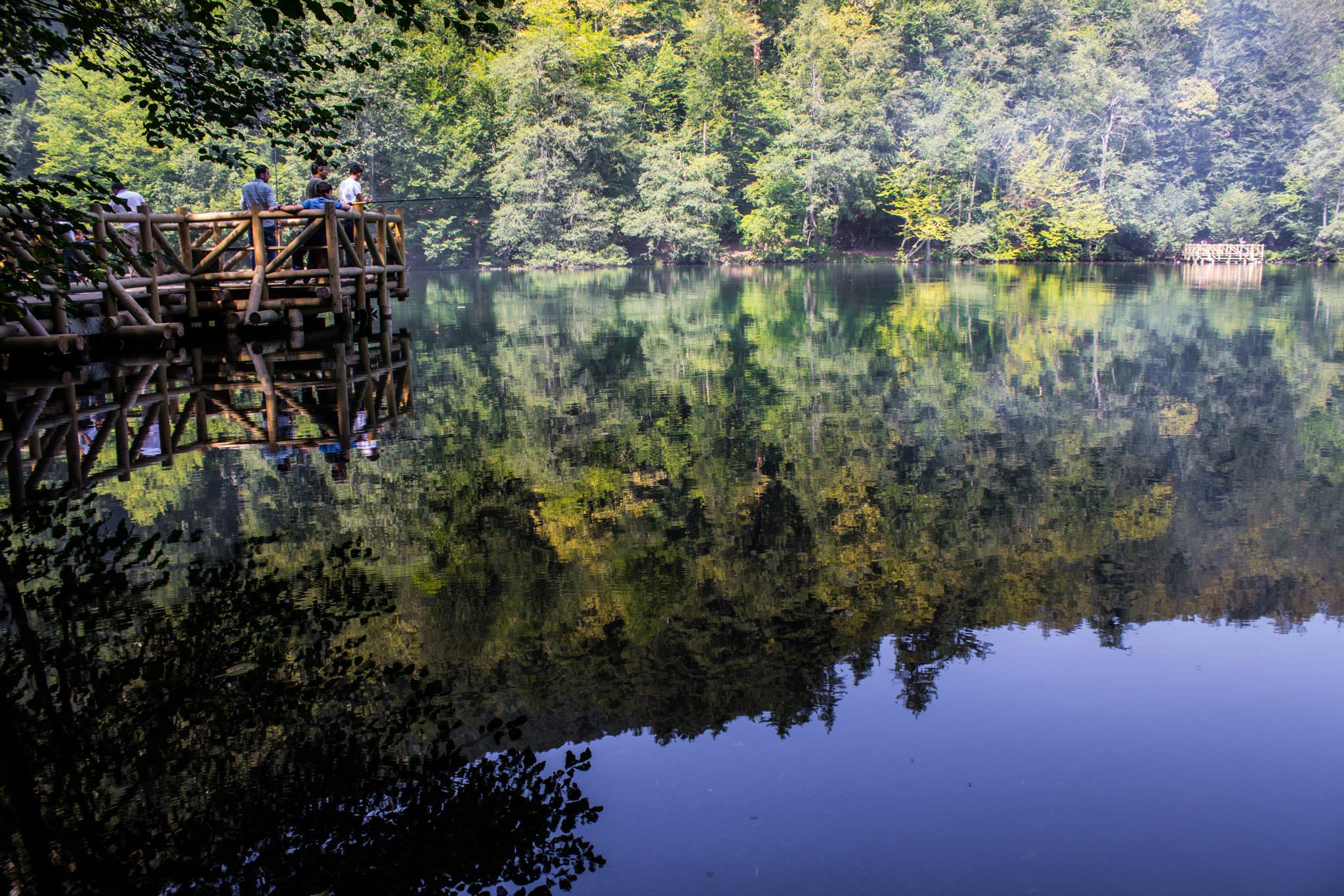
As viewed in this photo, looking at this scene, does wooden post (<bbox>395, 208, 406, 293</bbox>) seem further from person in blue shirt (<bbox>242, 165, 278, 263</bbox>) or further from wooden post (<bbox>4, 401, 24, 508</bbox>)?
wooden post (<bbox>4, 401, 24, 508</bbox>)

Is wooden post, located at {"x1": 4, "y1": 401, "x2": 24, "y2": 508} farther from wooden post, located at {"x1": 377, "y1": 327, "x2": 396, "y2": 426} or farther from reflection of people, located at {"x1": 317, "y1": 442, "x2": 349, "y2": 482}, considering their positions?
wooden post, located at {"x1": 377, "y1": 327, "x2": 396, "y2": 426}

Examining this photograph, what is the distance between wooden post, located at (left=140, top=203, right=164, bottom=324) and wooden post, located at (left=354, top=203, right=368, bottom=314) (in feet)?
9.01

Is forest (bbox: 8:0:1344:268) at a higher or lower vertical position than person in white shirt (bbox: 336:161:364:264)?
higher

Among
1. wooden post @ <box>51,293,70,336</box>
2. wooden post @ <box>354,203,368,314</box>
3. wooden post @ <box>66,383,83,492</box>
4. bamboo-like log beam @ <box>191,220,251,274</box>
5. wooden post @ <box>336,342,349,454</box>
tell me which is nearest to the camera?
wooden post @ <box>66,383,83,492</box>

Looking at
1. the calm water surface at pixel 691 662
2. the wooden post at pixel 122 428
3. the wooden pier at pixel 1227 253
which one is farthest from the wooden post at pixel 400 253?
the wooden pier at pixel 1227 253

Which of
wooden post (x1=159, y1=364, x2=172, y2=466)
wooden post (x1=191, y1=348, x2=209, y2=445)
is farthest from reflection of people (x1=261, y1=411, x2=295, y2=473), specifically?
wooden post (x1=159, y1=364, x2=172, y2=466)

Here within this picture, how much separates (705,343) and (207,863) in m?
13.4

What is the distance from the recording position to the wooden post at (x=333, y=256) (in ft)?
43.2

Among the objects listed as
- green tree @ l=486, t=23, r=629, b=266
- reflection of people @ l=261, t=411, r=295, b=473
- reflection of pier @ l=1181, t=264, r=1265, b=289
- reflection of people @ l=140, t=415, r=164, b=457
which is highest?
green tree @ l=486, t=23, r=629, b=266

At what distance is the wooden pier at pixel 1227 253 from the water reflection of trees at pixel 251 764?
50546 mm

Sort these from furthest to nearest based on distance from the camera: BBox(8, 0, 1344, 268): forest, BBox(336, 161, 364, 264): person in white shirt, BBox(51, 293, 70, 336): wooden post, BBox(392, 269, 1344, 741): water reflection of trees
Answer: BBox(8, 0, 1344, 268): forest, BBox(336, 161, 364, 264): person in white shirt, BBox(51, 293, 70, 336): wooden post, BBox(392, 269, 1344, 741): water reflection of trees

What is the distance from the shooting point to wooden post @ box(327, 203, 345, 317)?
13.2 m

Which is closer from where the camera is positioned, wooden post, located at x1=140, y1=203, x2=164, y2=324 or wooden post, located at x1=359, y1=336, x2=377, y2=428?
wooden post, located at x1=359, y1=336, x2=377, y2=428

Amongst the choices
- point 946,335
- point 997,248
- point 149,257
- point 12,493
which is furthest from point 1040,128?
point 12,493
